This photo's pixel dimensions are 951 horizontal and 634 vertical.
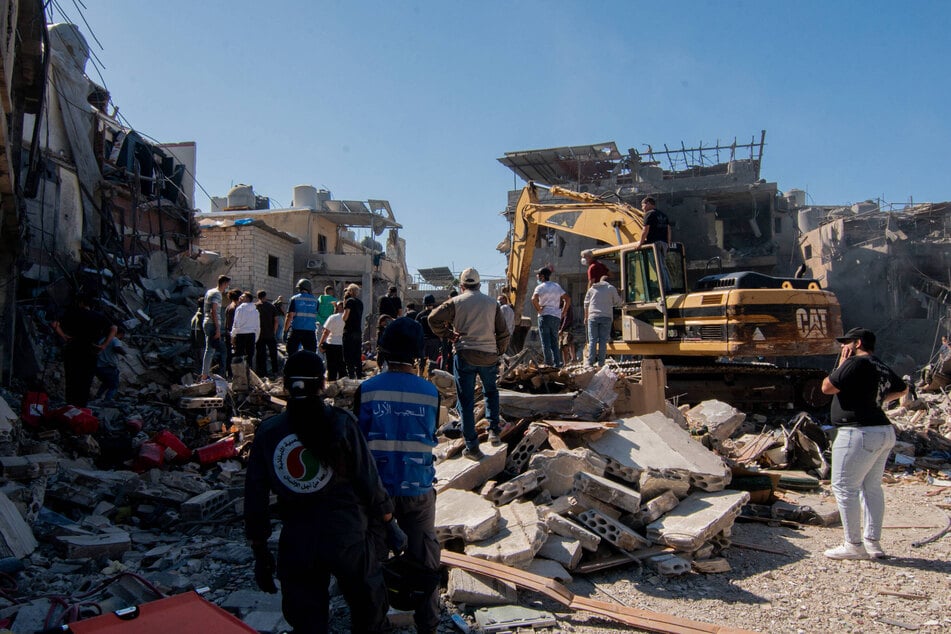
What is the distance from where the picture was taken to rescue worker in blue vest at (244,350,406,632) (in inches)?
98.2

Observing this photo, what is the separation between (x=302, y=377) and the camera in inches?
101

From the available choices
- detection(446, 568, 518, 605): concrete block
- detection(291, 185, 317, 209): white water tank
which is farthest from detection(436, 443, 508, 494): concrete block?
detection(291, 185, 317, 209): white water tank

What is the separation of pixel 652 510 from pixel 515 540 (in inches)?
50.3

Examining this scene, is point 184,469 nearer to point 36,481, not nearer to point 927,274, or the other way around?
point 36,481

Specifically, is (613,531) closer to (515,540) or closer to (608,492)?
(608,492)

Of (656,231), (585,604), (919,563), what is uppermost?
(656,231)

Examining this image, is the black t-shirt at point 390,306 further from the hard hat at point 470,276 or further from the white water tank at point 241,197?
the white water tank at point 241,197

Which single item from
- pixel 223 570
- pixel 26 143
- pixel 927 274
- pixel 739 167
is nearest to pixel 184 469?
pixel 223 570

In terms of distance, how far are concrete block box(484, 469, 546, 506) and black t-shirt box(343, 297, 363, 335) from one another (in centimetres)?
515

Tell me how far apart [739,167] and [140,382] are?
918 inches

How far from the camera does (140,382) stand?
10.7 m

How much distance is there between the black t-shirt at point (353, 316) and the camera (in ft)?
31.9

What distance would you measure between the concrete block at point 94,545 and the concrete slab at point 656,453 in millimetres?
3749

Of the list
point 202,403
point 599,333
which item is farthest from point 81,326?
point 599,333
